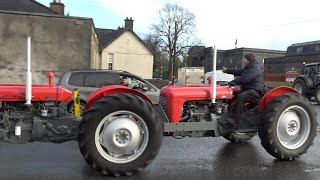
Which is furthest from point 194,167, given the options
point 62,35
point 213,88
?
point 62,35

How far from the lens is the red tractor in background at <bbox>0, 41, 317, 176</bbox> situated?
5.51 m

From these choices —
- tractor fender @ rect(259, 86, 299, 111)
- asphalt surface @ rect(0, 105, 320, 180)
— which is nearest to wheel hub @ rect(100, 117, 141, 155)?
asphalt surface @ rect(0, 105, 320, 180)

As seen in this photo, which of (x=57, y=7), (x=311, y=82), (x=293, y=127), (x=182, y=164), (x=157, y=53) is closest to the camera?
(x=182, y=164)

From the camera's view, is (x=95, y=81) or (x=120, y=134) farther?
(x=95, y=81)

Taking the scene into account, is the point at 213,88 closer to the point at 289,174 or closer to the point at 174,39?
the point at 289,174

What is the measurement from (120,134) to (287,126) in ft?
9.56

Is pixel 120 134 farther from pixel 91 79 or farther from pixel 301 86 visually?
pixel 301 86

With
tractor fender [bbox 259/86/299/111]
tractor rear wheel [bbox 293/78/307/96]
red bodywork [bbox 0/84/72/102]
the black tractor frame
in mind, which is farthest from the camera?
tractor rear wheel [bbox 293/78/307/96]

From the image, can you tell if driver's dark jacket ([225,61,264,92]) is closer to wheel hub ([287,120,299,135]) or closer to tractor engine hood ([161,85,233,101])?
tractor engine hood ([161,85,233,101])

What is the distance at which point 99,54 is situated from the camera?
174 feet

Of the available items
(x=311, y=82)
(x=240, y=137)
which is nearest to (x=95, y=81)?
(x=240, y=137)

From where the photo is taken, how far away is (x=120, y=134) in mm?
5602

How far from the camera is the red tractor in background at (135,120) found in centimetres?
551

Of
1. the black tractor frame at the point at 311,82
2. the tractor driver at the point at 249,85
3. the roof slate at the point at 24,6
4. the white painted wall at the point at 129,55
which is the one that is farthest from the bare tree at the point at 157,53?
the tractor driver at the point at 249,85
